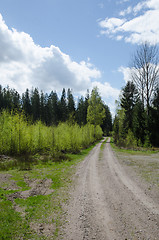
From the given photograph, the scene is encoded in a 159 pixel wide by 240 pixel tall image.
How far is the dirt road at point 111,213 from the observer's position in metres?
4.00

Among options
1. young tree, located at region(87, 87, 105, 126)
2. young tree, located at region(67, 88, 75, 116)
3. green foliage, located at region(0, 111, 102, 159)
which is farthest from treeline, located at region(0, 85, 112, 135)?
green foliage, located at region(0, 111, 102, 159)

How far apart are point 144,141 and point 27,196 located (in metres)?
24.8

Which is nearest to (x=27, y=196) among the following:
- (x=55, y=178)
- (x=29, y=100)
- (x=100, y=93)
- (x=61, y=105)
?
(x=55, y=178)

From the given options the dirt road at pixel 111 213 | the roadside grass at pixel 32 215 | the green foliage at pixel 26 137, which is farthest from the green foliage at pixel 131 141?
the roadside grass at pixel 32 215

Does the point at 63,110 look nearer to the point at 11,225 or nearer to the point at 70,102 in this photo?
the point at 70,102

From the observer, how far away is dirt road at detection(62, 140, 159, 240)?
13.1 feet

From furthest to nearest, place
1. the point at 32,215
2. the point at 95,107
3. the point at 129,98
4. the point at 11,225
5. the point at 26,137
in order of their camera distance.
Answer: the point at 95,107 < the point at 129,98 < the point at 26,137 < the point at 32,215 < the point at 11,225

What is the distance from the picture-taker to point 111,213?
5.05m

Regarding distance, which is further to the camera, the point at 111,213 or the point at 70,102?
the point at 70,102

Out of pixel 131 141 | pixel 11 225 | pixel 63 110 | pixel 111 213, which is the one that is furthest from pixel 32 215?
pixel 63 110

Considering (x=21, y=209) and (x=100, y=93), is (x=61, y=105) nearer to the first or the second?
(x=100, y=93)

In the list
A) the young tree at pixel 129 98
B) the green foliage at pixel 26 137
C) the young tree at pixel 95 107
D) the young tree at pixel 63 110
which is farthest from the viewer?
the young tree at pixel 63 110

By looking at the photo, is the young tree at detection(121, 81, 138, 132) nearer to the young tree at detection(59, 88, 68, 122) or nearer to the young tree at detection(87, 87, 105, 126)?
the young tree at detection(87, 87, 105, 126)

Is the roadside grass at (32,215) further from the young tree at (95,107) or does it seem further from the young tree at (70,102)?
the young tree at (70,102)
